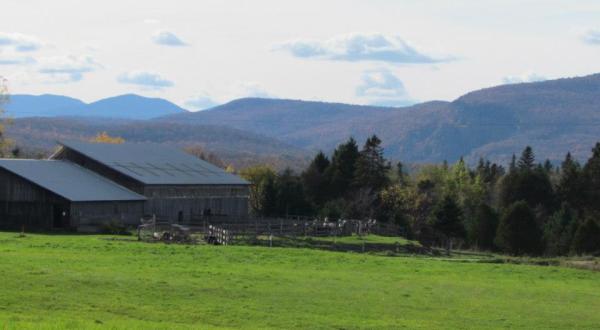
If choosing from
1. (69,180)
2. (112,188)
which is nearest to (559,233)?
(112,188)

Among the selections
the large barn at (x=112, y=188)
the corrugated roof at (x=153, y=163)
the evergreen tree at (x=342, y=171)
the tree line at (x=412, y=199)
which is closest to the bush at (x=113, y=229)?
the large barn at (x=112, y=188)

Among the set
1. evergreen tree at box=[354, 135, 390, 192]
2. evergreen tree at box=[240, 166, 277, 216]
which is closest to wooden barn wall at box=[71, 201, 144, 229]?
evergreen tree at box=[240, 166, 277, 216]

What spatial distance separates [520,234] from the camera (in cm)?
7675

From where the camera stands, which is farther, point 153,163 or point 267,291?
→ point 153,163

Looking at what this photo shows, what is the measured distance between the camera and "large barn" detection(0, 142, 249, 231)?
223 ft

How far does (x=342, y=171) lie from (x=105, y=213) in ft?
137

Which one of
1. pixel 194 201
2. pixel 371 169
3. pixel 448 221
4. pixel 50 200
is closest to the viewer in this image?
pixel 50 200

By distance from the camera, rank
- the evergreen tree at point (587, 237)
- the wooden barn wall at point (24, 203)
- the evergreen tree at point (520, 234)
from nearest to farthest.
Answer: the wooden barn wall at point (24, 203) < the evergreen tree at point (587, 237) < the evergreen tree at point (520, 234)

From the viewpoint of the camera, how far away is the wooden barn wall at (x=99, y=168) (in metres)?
76.4

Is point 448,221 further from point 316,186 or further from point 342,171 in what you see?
point 316,186

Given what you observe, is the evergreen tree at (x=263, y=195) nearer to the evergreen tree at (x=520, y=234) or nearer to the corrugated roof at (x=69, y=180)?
the corrugated roof at (x=69, y=180)

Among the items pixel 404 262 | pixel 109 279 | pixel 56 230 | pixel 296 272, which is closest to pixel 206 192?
pixel 56 230

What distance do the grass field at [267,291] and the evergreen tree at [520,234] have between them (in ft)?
96.6

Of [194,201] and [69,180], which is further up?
[69,180]
